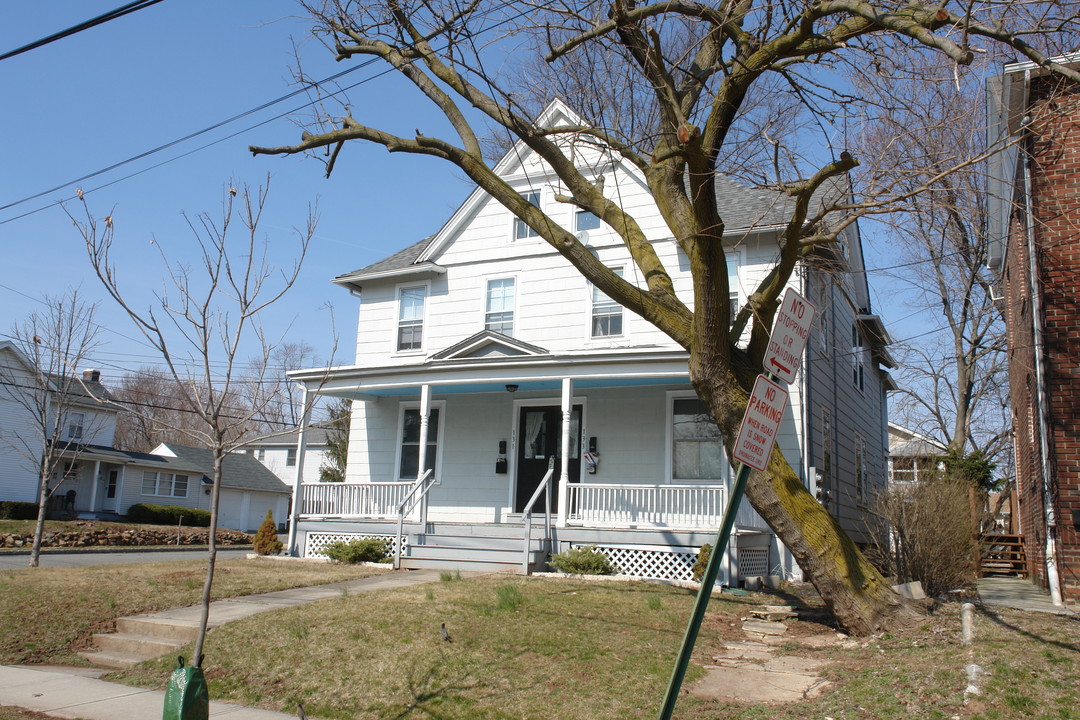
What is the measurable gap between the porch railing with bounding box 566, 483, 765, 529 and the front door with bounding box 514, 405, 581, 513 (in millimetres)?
1702

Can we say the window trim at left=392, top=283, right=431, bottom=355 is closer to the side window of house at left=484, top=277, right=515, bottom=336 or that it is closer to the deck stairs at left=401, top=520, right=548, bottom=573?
the side window of house at left=484, top=277, right=515, bottom=336

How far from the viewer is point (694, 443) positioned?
15.1 metres

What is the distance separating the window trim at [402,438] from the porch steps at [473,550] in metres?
2.61

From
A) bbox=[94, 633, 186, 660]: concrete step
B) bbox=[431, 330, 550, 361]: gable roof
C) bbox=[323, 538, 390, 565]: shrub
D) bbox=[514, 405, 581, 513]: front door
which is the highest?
bbox=[431, 330, 550, 361]: gable roof

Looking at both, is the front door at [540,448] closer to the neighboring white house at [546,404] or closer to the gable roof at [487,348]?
the neighboring white house at [546,404]

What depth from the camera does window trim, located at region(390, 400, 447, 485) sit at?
679 inches

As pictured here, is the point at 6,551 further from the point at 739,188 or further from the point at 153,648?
the point at 739,188

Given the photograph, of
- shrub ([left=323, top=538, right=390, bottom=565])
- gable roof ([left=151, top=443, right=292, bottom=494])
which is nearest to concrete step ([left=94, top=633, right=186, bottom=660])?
shrub ([left=323, top=538, right=390, bottom=565])

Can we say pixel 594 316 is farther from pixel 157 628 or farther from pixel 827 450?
pixel 157 628

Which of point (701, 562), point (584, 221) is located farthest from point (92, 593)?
point (584, 221)

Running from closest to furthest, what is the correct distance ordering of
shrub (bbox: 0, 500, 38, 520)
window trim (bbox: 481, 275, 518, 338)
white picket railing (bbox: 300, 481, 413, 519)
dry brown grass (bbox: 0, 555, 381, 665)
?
dry brown grass (bbox: 0, 555, 381, 665), white picket railing (bbox: 300, 481, 413, 519), window trim (bbox: 481, 275, 518, 338), shrub (bbox: 0, 500, 38, 520)

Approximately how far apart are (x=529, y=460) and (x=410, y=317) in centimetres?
424

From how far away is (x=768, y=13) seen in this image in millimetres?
8125

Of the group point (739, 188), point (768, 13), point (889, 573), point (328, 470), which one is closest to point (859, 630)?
point (889, 573)
